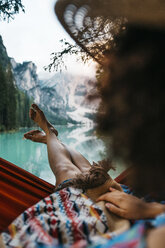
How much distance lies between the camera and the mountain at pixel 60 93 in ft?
1.80

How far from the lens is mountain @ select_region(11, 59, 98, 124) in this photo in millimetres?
549

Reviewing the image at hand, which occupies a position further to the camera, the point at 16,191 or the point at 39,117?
the point at 39,117

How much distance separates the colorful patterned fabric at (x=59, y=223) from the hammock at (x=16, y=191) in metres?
0.16

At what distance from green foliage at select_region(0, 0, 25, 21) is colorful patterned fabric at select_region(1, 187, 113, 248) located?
8.83ft

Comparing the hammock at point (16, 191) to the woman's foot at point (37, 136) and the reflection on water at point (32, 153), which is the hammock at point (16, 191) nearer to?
the woman's foot at point (37, 136)

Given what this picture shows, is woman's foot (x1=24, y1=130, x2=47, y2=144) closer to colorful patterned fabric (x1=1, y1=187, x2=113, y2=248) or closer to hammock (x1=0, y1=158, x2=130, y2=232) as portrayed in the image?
hammock (x1=0, y1=158, x2=130, y2=232)

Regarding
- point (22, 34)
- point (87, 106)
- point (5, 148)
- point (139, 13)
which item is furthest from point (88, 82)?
point (22, 34)

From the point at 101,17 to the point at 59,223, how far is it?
20.9 inches

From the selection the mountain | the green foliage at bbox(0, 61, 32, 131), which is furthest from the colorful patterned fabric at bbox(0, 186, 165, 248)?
the green foliage at bbox(0, 61, 32, 131)

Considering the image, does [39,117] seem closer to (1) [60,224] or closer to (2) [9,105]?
(1) [60,224]

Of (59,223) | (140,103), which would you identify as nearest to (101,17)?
(140,103)

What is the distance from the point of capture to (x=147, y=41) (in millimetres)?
346

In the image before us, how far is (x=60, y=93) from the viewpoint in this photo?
235 cm

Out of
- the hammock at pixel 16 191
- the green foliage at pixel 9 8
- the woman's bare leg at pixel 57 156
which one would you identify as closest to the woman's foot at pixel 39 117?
the woman's bare leg at pixel 57 156
